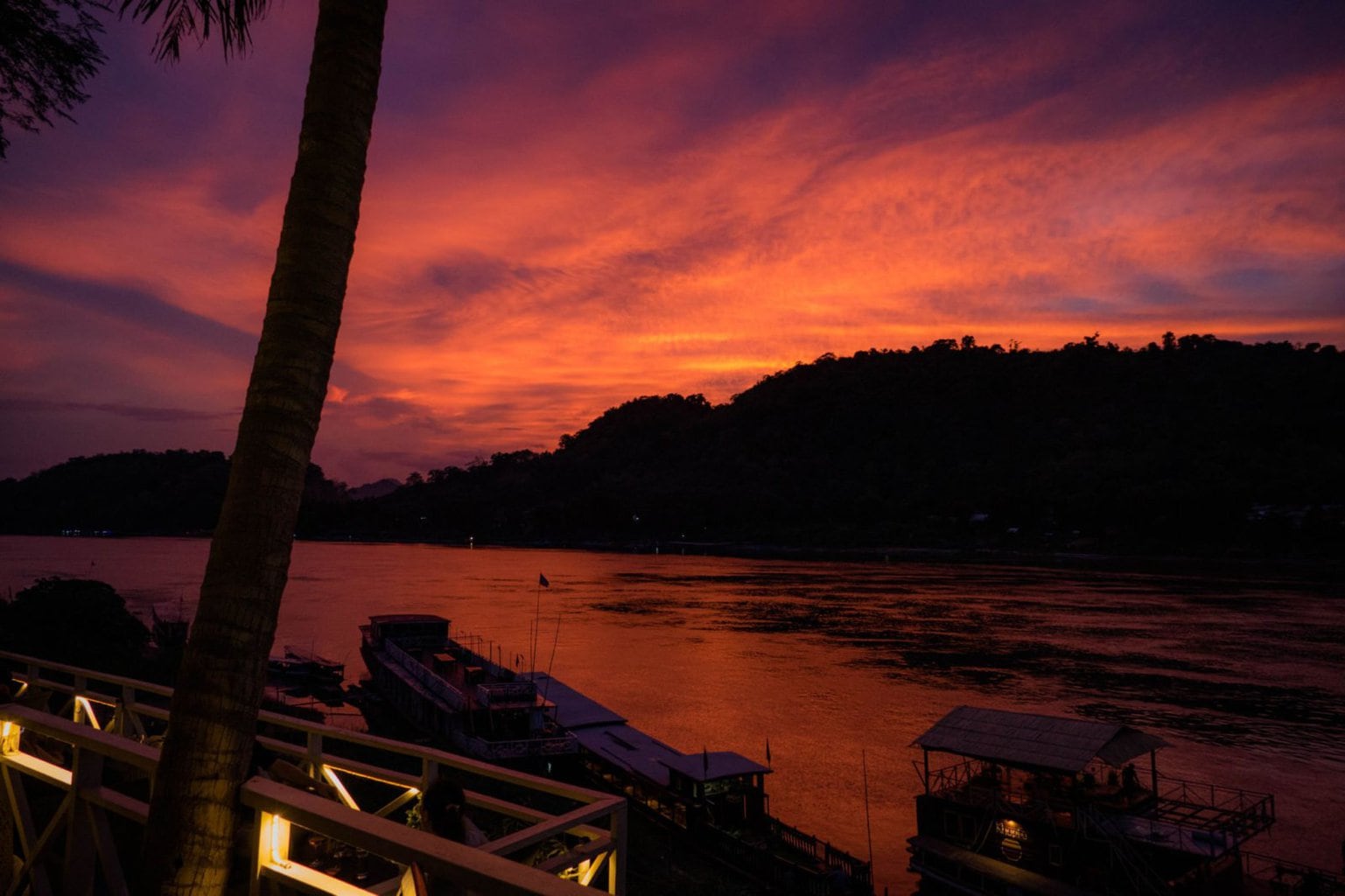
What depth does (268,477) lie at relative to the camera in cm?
386

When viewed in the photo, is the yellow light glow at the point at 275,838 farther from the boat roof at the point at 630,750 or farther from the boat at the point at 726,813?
the boat roof at the point at 630,750

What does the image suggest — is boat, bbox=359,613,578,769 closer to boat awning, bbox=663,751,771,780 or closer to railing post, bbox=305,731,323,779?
boat awning, bbox=663,751,771,780

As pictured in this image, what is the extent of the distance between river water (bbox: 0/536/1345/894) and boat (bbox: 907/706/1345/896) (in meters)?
2.39

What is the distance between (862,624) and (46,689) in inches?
2807

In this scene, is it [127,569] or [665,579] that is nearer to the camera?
[665,579]

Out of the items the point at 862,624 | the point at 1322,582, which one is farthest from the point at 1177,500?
the point at 862,624

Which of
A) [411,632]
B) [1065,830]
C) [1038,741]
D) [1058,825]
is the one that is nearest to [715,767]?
[1038,741]

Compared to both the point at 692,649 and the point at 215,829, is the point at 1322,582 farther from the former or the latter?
the point at 215,829

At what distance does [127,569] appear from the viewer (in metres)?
132

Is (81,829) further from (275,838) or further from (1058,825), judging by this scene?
(1058,825)

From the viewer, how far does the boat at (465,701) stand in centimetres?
2914

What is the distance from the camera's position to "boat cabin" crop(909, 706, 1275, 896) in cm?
1947

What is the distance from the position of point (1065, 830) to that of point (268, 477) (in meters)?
23.1

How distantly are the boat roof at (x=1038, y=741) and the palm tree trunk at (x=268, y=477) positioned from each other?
22.0 metres
